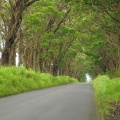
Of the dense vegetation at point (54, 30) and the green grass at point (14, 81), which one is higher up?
the dense vegetation at point (54, 30)

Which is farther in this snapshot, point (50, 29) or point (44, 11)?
point (50, 29)

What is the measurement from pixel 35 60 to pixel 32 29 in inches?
281

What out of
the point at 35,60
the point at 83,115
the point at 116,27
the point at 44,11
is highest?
the point at 44,11

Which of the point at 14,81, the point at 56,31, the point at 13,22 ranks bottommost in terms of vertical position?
the point at 14,81

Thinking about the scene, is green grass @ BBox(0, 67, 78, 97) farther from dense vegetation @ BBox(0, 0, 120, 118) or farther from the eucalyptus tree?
the eucalyptus tree

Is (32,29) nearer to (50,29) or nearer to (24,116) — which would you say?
(50,29)

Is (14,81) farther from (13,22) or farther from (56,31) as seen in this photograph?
(56,31)

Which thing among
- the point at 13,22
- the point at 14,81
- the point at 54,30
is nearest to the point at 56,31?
the point at 54,30

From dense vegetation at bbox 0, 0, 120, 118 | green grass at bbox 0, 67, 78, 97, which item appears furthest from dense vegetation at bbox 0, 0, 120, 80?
green grass at bbox 0, 67, 78, 97

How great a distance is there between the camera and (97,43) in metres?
28.6

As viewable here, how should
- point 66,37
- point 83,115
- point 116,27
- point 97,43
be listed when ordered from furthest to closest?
point 66,37
point 97,43
point 116,27
point 83,115

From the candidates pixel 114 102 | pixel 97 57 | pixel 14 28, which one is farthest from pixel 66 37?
pixel 114 102

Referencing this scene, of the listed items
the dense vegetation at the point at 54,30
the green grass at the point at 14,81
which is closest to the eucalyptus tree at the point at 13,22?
the dense vegetation at the point at 54,30

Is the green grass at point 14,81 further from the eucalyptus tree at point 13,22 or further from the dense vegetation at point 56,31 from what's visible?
the eucalyptus tree at point 13,22
